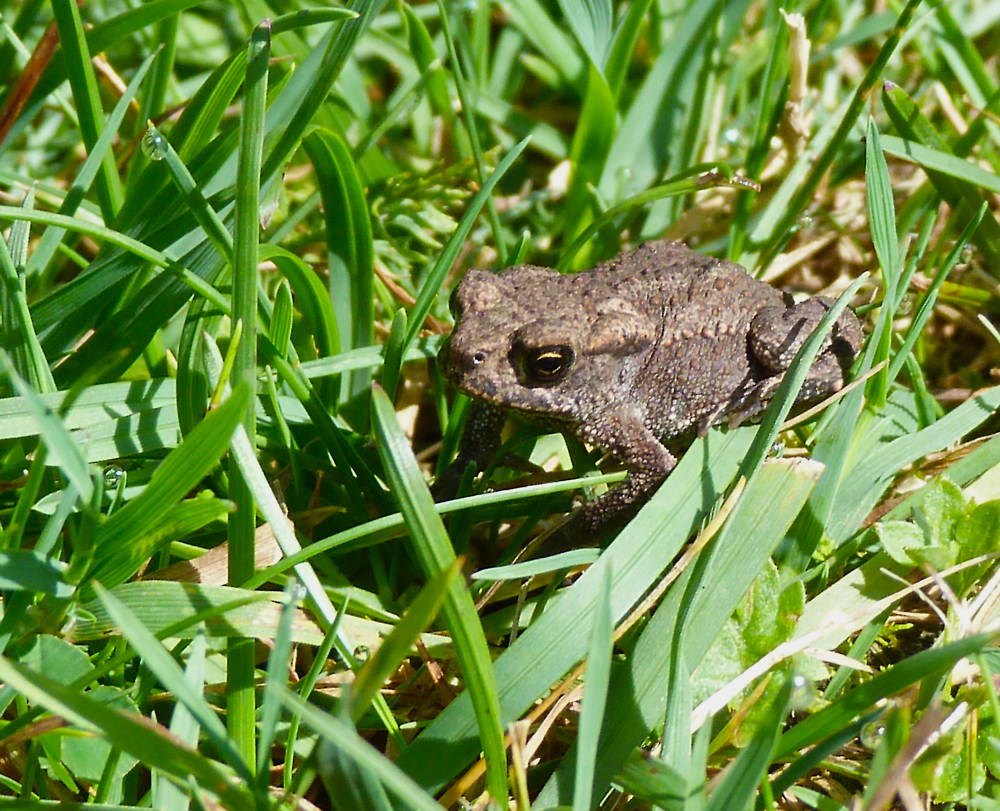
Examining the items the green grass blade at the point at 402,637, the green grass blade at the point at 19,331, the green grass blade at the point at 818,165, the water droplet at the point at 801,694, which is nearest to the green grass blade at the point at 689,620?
the water droplet at the point at 801,694

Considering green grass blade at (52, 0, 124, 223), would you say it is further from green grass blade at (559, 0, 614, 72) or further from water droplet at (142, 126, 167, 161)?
green grass blade at (559, 0, 614, 72)

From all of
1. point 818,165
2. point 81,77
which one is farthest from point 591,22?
point 81,77

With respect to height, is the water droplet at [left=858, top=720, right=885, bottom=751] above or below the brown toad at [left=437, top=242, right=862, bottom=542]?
below

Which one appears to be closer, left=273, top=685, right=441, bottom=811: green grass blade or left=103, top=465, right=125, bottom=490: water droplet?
left=273, top=685, right=441, bottom=811: green grass blade

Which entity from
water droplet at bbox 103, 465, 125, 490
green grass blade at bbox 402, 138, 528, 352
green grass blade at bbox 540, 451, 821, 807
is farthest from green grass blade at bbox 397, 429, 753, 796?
water droplet at bbox 103, 465, 125, 490

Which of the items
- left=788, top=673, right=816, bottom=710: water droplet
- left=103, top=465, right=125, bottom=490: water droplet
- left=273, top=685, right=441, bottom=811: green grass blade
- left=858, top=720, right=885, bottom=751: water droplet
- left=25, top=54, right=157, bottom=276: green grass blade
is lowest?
left=858, top=720, right=885, bottom=751: water droplet

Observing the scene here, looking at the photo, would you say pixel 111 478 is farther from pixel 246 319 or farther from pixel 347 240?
pixel 347 240

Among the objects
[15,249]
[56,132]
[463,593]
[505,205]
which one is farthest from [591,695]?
[56,132]

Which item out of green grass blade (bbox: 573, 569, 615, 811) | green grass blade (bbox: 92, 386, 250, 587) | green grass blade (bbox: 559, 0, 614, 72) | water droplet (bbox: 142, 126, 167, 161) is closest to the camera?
green grass blade (bbox: 573, 569, 615, 811)
